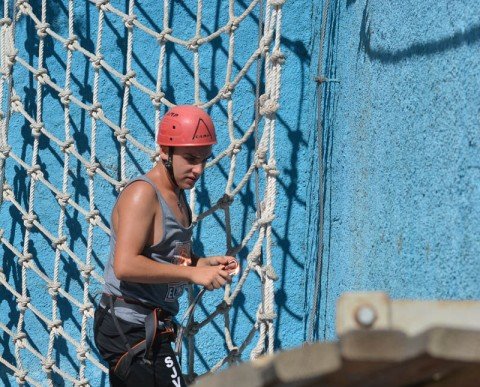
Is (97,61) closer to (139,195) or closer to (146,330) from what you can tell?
(139,195)

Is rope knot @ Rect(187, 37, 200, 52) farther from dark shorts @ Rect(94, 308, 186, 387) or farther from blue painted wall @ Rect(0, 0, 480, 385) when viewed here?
dark shorts @ Rect(94, 308, 186, 387)

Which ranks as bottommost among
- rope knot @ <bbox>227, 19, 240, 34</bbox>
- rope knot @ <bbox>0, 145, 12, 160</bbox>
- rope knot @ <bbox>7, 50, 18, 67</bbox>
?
rope knot @ <bbox>0, 145, 12, 160</bbox>

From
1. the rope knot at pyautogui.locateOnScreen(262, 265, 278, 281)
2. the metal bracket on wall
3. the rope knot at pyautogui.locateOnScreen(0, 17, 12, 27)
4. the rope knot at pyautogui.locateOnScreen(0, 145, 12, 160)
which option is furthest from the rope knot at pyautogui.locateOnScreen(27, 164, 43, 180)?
the metal bracket on wall

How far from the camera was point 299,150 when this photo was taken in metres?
3.65

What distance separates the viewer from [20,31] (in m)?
3.83

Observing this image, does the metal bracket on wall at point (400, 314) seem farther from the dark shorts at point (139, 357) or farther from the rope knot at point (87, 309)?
the rope knot at point (87, 309)

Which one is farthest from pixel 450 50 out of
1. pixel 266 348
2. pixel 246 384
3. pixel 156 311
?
pixel 266 348

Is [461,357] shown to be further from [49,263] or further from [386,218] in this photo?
[49,263]

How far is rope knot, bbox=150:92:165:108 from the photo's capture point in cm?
353

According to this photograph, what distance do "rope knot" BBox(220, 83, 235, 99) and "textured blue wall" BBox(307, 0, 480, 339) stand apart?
0.36 m

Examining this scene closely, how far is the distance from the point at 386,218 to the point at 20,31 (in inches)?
70.8

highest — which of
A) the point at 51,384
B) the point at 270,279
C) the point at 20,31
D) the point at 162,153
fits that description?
the point at 20,31

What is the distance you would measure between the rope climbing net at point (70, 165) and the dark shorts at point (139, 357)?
0.67m

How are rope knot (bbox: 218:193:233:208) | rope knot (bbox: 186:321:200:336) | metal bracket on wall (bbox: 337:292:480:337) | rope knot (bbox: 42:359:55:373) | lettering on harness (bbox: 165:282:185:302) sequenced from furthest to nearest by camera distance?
rope knot (bbox: 42:359:55:373), rope knot (bbox: 186:321:200:336), rope knot (bbox: 218:193:233:208), lettering on harness (bbox: 165:282:185:302), metal bracket on wall (bbox: 337:292:480:337)
